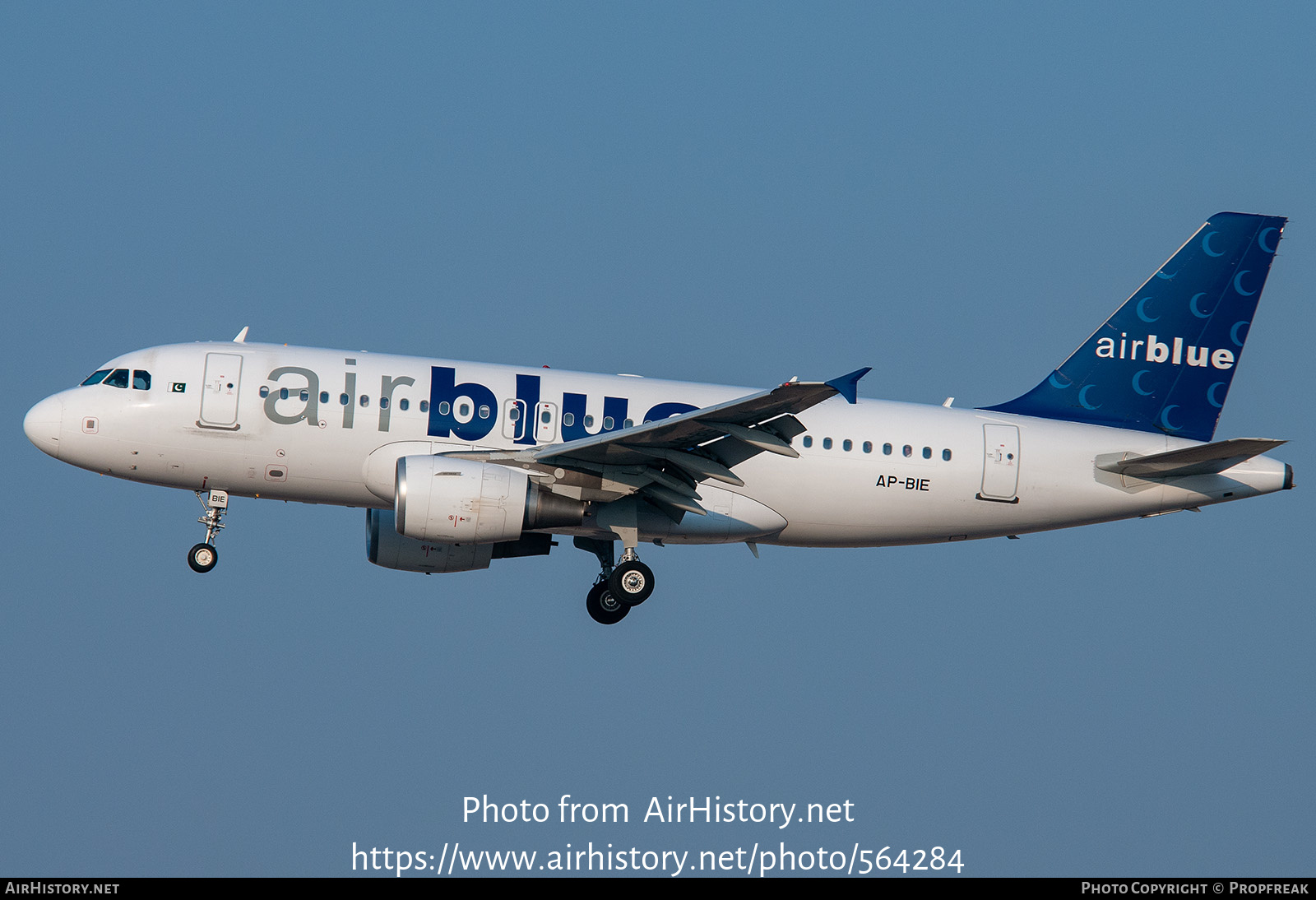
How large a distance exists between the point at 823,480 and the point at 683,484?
288 centimetres

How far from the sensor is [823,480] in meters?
27.2

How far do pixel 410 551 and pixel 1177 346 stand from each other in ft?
55.1

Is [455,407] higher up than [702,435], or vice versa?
[455,407]

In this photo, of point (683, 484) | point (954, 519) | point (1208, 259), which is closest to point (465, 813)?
point (683, 484)

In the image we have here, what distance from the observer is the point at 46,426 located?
2628cm

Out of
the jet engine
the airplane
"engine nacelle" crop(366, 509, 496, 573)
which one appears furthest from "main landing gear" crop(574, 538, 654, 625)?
"engine nacelle" crop(366, 509, 496, 573)

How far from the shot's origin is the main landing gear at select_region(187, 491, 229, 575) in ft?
87.4

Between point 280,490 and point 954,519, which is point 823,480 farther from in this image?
point 280,490

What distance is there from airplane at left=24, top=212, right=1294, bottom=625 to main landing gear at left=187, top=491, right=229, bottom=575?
1.4 inches

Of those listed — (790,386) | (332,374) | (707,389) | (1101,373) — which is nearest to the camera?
(790,386)

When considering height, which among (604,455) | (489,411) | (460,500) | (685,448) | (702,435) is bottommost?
(460,500)

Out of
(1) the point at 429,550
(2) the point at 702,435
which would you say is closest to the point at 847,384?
(2) the point at 702,435

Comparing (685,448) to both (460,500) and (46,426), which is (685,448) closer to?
(460,500)

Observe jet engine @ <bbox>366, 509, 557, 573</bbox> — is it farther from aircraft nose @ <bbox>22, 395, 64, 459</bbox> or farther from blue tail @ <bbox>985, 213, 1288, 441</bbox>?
blue tail @ <bbox>985, 213, 1288, 441</bbox>
